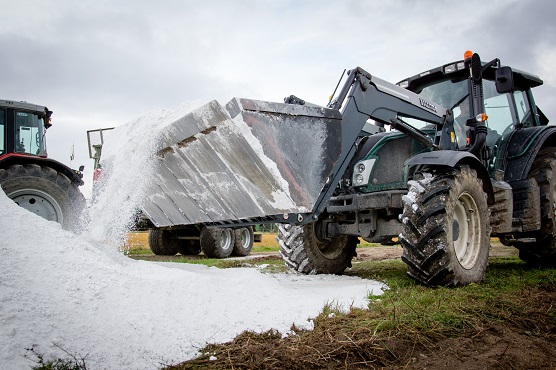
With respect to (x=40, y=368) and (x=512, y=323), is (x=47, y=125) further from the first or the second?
(x=512, y=323)

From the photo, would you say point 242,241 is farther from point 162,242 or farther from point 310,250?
point 310,250

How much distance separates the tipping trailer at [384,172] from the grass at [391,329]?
58cm

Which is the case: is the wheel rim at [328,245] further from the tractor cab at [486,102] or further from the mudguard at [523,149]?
the mudguard at [523,149]

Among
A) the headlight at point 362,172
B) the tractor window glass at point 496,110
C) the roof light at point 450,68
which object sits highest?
the roof light at point 450,68

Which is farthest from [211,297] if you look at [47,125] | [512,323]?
[47,125]

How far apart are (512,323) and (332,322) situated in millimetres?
1143

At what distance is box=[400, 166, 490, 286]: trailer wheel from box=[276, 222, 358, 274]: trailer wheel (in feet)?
5.35

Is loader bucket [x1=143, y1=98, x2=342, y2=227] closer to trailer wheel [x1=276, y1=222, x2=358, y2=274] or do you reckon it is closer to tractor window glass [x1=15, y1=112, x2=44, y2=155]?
trailer wheel [x1=276, y1=222, x2=358, y2=274]

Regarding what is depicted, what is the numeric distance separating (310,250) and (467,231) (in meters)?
1.78

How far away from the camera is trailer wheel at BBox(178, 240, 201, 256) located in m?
12.4

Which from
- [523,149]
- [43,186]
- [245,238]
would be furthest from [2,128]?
[523,149]

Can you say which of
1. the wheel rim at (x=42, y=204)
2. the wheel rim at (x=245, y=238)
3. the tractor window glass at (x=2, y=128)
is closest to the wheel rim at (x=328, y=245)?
the wheel rim at (x=42, y=204)

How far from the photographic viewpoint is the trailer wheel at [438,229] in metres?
3.89

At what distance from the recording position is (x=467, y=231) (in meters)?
4.54
